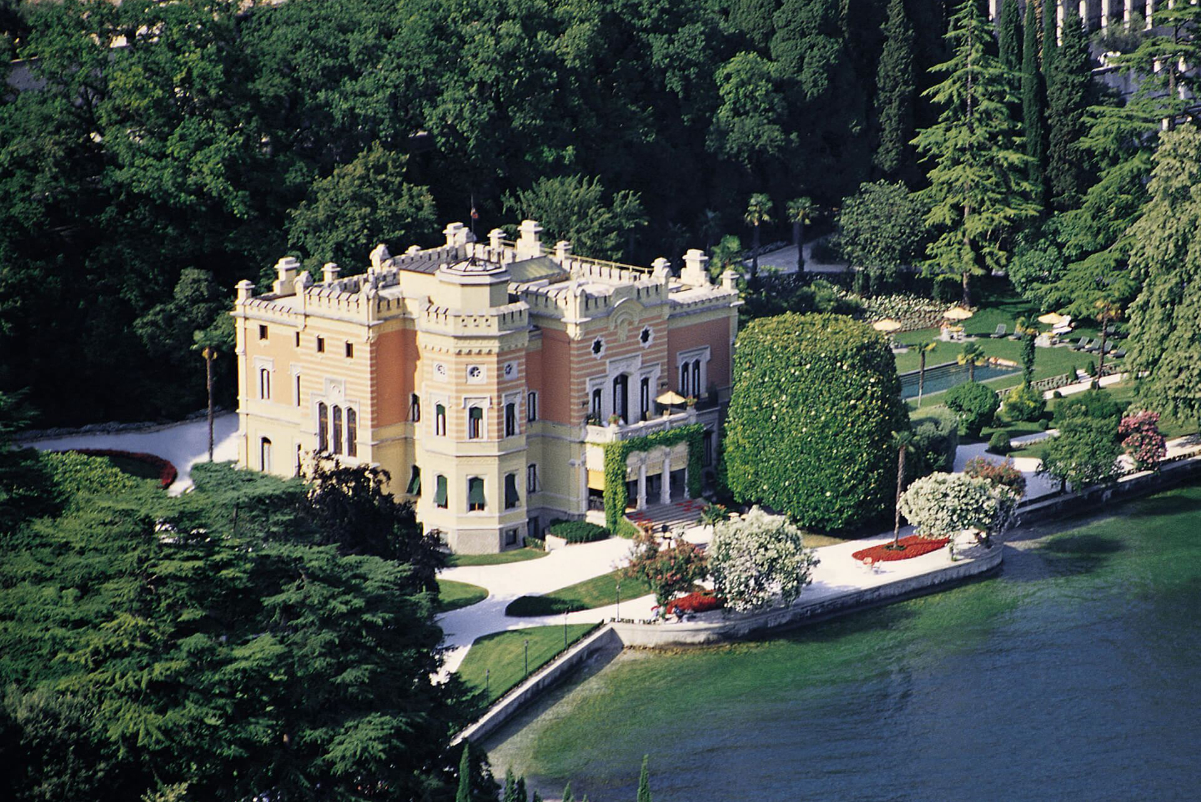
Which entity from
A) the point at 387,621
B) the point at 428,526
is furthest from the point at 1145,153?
the point at 387,621

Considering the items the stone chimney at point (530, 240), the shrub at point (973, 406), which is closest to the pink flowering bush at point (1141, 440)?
the shrub at point (973, 406)

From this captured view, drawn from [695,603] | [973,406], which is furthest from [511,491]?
[973,406]

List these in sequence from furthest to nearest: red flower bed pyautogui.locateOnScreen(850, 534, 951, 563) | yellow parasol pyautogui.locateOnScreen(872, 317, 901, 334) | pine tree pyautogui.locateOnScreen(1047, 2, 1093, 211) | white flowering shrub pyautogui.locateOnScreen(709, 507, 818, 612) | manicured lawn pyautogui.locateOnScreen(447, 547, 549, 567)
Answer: pine tree pyautogui.locateOnScreen(1047, 2, 1093, 211) < yellow parasol pyautogui.locateOnScreen(872, 317, 901, 334) < red flower bed pyautogui.locateOnScreen(850, 534, 951, 563) < manicured lawn pyautogui.locateOnScreen(447, 547, 549, 567) < white flowering shrub pyautogui.locateOnScreen(709, 507, 818, 612)

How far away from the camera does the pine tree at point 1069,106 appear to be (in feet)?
420

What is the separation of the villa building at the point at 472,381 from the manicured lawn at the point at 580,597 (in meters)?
5.07

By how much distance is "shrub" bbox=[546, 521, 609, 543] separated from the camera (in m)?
95.9

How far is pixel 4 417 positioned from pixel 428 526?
780 inches

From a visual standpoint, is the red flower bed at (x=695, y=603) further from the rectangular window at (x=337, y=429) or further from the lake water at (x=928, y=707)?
the rectangular window at (x=337, y=429)

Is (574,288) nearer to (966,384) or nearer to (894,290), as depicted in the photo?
(966,384)

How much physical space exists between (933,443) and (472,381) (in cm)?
Result: 1961

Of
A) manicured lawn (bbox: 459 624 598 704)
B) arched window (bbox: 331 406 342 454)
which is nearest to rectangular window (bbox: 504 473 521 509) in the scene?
arched window (bbox: 331 406 342 454)

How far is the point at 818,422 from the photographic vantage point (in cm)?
9694

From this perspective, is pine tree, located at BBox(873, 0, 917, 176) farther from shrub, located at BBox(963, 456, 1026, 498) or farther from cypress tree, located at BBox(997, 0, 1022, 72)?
shrub, located at BBox(963, 456, 1026, 498)

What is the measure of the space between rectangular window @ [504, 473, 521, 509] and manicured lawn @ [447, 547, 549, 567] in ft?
6.04
